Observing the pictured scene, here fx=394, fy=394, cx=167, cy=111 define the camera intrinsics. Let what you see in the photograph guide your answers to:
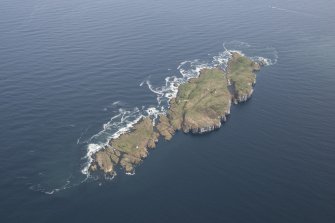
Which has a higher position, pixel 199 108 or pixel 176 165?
pixel 199 108

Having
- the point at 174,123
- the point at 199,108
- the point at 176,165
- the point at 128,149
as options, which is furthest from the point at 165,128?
the point at 176,165

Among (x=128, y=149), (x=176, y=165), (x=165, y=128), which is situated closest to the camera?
(x=176, y=165)

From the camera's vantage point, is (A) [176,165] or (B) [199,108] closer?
(A) [176,165]

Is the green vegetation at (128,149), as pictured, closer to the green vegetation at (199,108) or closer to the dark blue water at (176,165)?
the dark blue water at (176,165)

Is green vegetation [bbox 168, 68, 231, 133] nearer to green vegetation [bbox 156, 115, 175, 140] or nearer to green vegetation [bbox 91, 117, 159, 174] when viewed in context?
green vegetation [bbox 156, 115, 175, 140]

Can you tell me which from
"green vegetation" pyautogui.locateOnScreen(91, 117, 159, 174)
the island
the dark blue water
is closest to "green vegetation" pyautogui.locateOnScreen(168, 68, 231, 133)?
the island

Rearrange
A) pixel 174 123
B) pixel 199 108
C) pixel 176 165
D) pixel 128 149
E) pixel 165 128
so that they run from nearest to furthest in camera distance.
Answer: pixel 176 165 → pixel 128 149 → pixel 165 128 → pixel 174 123 → pixel 199 108

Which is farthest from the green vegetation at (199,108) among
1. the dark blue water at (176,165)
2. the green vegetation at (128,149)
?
the green vegetation at (128,149)

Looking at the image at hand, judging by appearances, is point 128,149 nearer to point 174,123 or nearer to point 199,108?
point 174,123

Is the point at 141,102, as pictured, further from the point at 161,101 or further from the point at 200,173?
A: the point at 200,173
